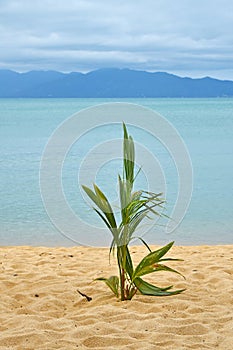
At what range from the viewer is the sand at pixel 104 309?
2.74 meters

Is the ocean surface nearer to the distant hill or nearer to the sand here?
the sand

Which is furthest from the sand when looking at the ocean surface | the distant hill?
the distant hill

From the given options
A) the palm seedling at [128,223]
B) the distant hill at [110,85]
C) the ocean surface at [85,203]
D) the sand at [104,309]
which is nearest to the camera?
the sand at [104,309]

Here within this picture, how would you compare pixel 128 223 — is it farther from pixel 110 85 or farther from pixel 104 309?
pixel 110 85

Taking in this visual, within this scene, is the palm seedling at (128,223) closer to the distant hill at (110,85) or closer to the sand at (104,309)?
the sand at (104,309)

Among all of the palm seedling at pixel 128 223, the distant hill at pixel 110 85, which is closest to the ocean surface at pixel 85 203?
the palm seedling at pixel 128 223

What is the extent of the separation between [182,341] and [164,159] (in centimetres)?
1204

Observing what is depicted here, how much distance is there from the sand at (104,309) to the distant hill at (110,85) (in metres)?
72.8

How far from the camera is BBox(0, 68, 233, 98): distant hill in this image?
77750mm

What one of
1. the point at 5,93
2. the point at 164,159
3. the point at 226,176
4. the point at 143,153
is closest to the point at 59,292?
the point at 226,176

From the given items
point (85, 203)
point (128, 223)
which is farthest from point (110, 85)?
point (128, 223)

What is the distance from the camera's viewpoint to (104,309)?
3189 millimetres

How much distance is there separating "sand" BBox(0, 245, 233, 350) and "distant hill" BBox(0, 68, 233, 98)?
72759 mm

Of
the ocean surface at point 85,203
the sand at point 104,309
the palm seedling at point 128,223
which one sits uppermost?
the palm seedling at point 128,223
